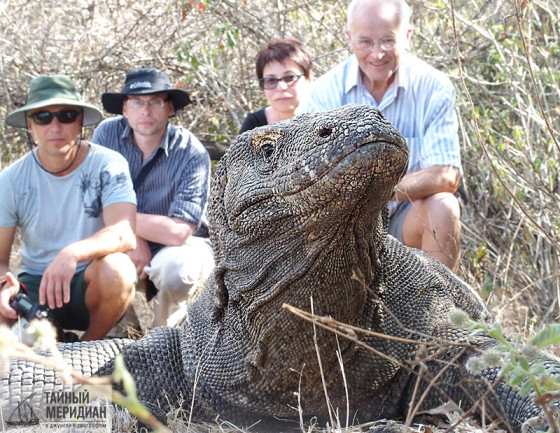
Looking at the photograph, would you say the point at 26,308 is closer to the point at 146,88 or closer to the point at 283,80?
the point at 146,88

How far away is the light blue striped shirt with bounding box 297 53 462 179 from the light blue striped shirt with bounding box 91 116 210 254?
1.00m

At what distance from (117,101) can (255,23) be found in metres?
2.07

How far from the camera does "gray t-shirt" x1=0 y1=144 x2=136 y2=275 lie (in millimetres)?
5473

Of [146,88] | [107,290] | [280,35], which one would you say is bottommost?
[107,290]

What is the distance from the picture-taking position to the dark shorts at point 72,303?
548 cm

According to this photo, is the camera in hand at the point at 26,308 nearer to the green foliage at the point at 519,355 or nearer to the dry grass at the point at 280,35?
the dry grass at the point at 280,35

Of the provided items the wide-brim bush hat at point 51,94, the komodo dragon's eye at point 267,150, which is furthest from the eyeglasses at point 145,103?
the komodo dragon's eye at point 267,150

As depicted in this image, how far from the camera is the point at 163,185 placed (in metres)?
6.37

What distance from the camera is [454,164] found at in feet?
17.9

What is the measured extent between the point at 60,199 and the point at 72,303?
681mm

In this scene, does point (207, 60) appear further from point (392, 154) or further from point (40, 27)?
point (392, 154)

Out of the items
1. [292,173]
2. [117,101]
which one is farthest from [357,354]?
[117,101]

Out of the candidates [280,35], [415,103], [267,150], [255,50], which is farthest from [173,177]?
[267,150]

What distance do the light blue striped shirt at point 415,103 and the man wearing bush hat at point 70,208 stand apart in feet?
4.97
